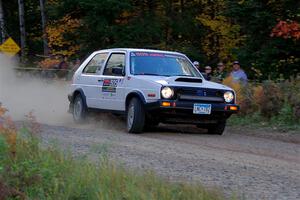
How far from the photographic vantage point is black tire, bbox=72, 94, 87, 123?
51.2ft

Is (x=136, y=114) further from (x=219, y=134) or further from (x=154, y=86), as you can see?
(x=219, y=134)

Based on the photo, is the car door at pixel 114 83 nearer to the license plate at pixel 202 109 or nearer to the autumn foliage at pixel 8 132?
the license plate at pixel 202 109

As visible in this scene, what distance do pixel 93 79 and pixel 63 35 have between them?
20335 millimetres

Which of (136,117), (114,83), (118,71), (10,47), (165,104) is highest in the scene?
(118,71)

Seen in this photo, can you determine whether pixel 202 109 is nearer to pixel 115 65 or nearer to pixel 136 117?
pixel 136 117

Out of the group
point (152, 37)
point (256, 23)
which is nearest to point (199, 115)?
point (256, 23)

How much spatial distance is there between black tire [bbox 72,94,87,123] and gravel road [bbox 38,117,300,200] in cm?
90

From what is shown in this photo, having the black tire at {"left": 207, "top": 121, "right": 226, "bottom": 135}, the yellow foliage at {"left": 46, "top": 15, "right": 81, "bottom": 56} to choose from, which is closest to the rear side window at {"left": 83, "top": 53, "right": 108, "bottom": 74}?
the black tire at {"left": 207, "top": 121, "right": 226, "bottom": 135}

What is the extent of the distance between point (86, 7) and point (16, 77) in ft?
→ 15.8

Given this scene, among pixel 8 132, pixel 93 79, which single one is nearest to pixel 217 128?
pixel 93 79

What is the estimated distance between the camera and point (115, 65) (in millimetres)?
14859

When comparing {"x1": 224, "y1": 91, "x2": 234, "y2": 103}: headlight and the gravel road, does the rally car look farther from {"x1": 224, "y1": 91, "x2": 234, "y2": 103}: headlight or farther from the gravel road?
the gravel road

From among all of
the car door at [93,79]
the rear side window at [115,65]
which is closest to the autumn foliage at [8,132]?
the rear side window at [115,65]

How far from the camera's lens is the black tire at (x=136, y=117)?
13359 millimetres
